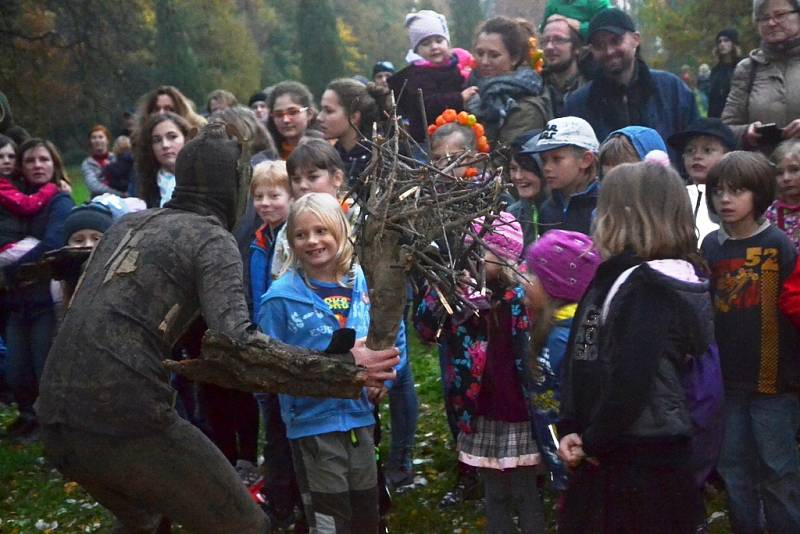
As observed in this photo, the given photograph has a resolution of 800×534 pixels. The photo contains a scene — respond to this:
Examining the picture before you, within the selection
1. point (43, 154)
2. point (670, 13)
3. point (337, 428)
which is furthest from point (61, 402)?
point (670, 13)

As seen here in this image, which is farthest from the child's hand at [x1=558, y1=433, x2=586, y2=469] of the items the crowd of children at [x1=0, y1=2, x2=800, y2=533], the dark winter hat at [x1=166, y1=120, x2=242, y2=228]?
the dark winter hat at [x1=166, y1=120, x2=242, y2=228]

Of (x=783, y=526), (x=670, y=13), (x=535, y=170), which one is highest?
(x=670, y=13)

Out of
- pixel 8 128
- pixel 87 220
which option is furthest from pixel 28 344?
pixel 8 128

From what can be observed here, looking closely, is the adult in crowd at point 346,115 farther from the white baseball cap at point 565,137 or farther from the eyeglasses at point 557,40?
the white baseball cap at point 565,137

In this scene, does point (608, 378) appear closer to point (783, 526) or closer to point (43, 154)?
point (783, 526)

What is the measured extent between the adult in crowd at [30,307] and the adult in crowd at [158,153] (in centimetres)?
98

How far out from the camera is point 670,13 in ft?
93.5

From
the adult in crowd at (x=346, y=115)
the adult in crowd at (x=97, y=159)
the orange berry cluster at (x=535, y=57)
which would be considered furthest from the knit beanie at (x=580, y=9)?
the adult in crowd at (x=97, y=159)

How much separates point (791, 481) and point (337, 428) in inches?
80.1

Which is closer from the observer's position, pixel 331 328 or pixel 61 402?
pixel 61 402

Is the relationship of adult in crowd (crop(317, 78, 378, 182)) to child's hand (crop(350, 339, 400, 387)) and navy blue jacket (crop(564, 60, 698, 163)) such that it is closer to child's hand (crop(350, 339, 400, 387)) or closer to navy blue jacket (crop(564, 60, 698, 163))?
navy blue jacket (crop(564, 60, 698, 163))

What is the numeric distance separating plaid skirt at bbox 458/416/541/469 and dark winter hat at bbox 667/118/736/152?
6.81 feet

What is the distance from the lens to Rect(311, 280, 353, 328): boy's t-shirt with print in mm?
4492

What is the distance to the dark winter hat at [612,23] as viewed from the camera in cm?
632
